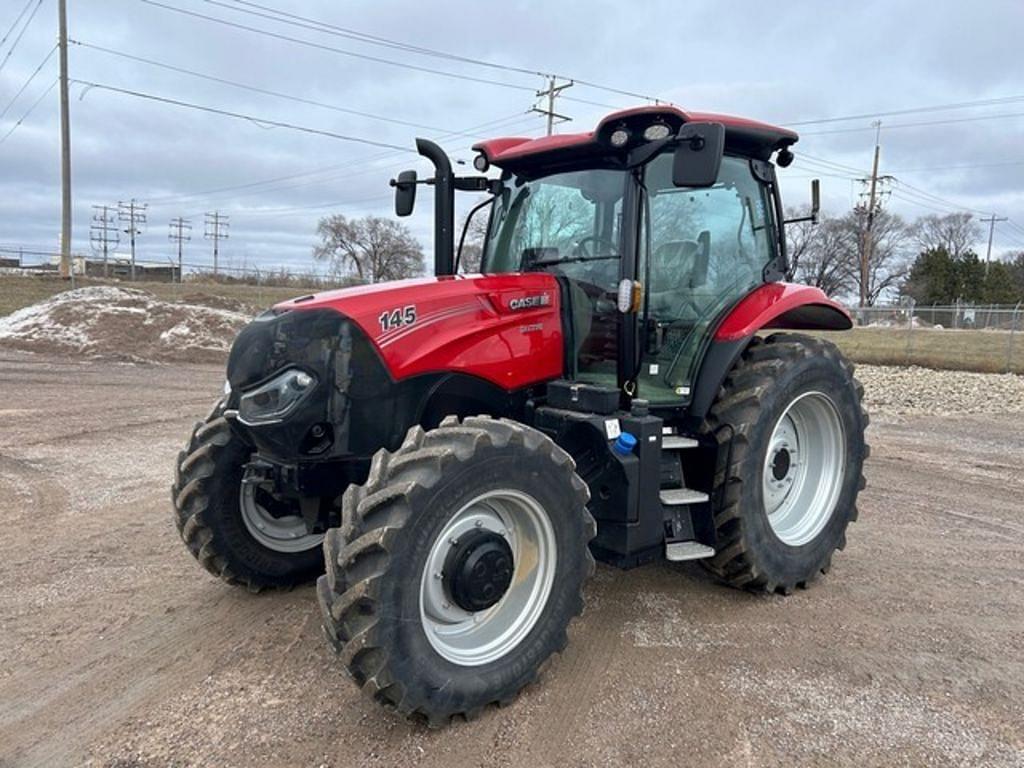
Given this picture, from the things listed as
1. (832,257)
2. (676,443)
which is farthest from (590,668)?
(832,257)

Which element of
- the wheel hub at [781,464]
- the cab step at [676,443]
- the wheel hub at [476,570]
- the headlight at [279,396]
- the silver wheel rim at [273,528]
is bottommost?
the silver wheel rim at [273,528]

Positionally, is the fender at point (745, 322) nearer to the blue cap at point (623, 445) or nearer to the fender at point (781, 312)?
the fender at point (781, 312)

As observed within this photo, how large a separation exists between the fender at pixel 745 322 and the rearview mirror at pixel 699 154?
1.03 m

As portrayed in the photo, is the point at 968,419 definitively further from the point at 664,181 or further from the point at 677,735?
the point at 677,735

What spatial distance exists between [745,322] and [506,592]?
2024mm

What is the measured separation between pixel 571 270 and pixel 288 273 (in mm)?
33332

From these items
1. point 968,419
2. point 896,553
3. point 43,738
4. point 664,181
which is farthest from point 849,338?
point 43,738

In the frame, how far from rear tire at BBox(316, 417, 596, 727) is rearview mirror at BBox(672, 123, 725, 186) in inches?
52.4

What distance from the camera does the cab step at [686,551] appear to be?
367 cm

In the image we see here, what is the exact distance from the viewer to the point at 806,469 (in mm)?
4652

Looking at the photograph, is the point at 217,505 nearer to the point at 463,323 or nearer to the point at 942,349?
the point at 463,323

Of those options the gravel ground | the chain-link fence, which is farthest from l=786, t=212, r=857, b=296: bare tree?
the gravel ground

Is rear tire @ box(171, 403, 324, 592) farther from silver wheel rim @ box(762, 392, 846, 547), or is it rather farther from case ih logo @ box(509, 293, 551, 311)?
silver wheel rim @ box(762, 392, 846, 547)

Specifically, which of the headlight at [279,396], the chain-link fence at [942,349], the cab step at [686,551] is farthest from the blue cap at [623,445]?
the chain-link fence at [942,349]
